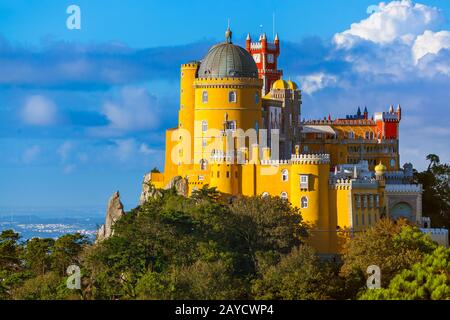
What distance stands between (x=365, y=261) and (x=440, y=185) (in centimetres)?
3226

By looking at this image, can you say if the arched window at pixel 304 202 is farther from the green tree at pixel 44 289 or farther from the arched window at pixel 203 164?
the green tree at pixel 44 289

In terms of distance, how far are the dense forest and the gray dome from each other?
11.8 m

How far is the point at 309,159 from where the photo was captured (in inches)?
4134

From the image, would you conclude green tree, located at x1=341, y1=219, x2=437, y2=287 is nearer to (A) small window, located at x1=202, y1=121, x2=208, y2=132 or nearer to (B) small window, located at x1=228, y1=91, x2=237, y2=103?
(B) small window, located at x1=228, y1=91, x2=237, y2=103

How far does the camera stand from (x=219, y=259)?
96.1 metres

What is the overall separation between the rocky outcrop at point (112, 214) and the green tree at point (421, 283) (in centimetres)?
3324

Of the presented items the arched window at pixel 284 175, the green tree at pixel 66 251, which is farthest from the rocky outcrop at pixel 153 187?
the arched window at pixel 284 175

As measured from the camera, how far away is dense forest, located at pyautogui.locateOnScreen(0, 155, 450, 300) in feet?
287

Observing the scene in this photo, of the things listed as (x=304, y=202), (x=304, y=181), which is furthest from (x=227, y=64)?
(x=304, y=202)

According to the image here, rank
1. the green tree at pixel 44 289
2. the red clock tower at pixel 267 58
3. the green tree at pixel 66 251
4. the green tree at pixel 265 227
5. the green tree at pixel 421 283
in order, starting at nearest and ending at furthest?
1. the green tree at pixel 421 283
2. the green tree at pixel 44 289
3. the green tree at pixel 265 227
4. the green tree at pixel 66 251
5. the red clock tower at pixel 267 58

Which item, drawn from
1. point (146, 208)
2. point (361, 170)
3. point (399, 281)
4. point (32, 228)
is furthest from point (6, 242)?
point (32, 228)

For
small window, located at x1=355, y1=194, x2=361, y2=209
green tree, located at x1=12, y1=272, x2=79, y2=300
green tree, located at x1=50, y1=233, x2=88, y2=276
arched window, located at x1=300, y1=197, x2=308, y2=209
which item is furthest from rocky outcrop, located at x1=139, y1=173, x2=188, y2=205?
green tree, located at x1=12, y1=272, x2=79, y2=300

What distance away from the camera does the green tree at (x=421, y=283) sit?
3295 inches
